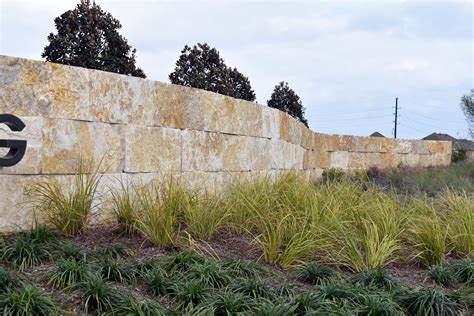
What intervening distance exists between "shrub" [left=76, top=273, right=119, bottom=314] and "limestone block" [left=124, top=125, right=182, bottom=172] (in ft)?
6.96

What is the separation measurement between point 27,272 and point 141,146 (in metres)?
2.10

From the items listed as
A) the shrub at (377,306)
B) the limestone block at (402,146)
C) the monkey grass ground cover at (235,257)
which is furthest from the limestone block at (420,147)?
the shrub at (377,306)

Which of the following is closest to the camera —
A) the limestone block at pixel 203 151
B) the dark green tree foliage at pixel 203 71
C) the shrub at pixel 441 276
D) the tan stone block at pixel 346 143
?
the shrub at pixel 441 276

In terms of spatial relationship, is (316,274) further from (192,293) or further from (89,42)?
(89,42)

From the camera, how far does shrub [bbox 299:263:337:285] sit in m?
4.00

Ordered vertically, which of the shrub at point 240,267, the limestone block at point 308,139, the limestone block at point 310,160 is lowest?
the shrub at point 240,267

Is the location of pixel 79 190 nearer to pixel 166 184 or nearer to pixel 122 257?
pixel 122 257

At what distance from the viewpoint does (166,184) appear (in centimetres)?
574

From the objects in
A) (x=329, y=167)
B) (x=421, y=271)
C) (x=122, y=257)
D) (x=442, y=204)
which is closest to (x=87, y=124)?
(x=122, y=257)

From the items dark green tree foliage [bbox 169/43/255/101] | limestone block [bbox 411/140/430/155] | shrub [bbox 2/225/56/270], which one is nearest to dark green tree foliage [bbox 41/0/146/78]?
dark green tree foliage [bbox 169/43/255/101]

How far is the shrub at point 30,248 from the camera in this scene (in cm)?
386

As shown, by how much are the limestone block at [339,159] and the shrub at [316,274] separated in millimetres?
10067

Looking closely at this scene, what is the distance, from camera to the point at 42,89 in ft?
15.5

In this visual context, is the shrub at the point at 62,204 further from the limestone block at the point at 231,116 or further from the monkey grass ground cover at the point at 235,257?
the limestone block at the point at 231,116
